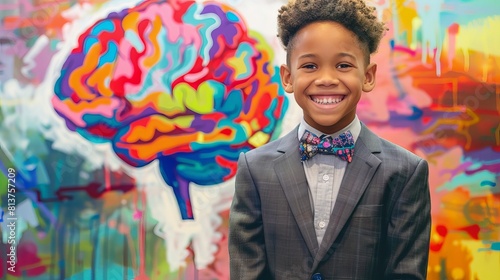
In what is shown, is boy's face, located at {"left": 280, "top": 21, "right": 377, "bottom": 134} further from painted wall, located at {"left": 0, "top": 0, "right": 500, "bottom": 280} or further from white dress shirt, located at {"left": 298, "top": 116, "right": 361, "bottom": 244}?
painted wall, located at {"left": 0, "top": 0, "right": 500, "bottom": 280}

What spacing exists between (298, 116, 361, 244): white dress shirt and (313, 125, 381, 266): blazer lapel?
0.8 inches

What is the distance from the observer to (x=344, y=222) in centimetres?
121

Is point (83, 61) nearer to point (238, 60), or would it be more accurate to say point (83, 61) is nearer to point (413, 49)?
point (238, 60)

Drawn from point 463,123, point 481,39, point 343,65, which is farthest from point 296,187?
point 481,39

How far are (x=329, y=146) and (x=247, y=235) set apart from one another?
28 cm

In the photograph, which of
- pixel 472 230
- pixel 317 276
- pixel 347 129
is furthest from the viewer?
pixel 472 230

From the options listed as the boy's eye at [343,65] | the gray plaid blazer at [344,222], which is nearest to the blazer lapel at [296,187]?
the gray plaid blazer at [344,222]

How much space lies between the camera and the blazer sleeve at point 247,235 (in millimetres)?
1271

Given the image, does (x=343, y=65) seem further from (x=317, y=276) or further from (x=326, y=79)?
(x=317, y=276)

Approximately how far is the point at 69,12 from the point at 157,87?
19.4 inches

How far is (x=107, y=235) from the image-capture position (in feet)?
7.47

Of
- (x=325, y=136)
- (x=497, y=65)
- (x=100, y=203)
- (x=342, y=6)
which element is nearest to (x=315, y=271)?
(x=325, y=136)

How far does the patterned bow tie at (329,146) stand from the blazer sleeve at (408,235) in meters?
0.15

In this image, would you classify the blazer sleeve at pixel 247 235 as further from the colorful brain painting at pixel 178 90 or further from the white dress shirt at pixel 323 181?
the colorful brain painting at pixel 178 90
